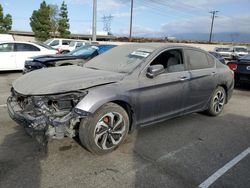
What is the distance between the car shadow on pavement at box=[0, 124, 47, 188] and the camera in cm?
306

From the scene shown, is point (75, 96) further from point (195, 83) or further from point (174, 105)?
point (195, 83)

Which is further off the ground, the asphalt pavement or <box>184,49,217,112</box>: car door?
<box>184,49,217,112</box>: car door

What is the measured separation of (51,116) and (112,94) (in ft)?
2.84

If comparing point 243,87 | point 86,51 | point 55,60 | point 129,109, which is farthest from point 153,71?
point 243,87

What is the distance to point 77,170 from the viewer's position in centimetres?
335

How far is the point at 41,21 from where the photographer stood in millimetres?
44562

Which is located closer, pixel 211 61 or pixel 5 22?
pixel 211 61

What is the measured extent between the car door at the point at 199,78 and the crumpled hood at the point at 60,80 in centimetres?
166

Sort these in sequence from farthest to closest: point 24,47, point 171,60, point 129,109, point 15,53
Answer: point 24,47 → point 15,53 → point 171,60 → point 129,109

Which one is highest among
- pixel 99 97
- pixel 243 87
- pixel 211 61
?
pixel 211 61

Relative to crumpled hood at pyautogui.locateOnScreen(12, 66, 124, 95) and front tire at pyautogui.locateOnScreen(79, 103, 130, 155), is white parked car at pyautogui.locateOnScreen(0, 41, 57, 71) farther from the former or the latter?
front tire at pyautogui.locateOnScreen(79, 103, 130, 155)

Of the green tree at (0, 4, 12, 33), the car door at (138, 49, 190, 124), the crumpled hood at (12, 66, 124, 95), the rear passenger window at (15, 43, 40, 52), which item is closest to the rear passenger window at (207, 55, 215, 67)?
the car door at (138, 49, 190, 124)

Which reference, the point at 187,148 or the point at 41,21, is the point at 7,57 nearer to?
the point at 187,148

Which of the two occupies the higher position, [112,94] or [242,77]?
[112,94]
